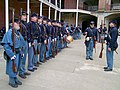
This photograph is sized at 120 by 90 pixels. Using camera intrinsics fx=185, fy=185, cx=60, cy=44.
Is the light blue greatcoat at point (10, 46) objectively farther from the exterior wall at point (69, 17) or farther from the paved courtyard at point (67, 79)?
the exterior wall at point (69, 17)

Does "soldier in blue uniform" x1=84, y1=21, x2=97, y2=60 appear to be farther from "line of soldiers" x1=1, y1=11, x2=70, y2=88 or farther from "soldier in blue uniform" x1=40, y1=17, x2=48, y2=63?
"soldier in blue uniform" x1=40, y1=17, x2=48, y2=63

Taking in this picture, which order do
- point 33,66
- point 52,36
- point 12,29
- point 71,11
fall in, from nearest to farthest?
1. point 12,29
2. point 33,66
3. point 52,36
4. point 71,11

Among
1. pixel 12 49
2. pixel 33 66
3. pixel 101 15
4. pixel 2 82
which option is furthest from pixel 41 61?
pixel 101 15

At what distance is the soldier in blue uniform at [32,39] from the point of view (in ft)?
19.5

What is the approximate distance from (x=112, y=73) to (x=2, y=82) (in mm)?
3750

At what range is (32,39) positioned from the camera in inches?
235

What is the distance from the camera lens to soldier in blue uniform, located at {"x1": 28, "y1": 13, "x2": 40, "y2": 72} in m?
5.94

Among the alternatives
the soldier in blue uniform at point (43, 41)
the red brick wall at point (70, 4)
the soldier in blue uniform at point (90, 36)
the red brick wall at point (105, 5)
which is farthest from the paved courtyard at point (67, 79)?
the red brick wall at point (105, 5)

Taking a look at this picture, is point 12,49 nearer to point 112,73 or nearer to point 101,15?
point 112,73

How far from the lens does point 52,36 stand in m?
8.55

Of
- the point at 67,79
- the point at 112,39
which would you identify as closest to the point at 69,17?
the point at 112,39

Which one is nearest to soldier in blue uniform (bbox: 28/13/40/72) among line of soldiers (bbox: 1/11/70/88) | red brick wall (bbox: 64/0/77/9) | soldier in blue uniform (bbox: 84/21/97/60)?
line of soldiers (bbox: 1/11/70/88)

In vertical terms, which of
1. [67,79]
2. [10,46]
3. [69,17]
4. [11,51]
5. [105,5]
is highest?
[105,5]

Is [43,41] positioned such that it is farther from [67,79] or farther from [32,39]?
[67,79]
